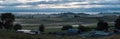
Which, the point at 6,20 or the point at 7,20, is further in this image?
the point at 6,20

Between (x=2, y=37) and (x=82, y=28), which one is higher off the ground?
(x=2, y=37)

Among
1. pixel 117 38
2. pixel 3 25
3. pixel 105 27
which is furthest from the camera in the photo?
pixel 105 27

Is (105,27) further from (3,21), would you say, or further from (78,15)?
(78,15)

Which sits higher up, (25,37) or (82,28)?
(25,37)

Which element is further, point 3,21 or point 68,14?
point 68,14

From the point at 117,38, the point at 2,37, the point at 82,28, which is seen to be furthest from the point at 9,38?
the point at 82,28

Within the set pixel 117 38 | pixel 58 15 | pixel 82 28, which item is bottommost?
pixel 58 15

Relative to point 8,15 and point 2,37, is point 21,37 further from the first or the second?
point 8,15

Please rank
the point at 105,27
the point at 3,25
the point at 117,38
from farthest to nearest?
1. the point at 105,27
2. the point at 3,25
3. the point at 117,38

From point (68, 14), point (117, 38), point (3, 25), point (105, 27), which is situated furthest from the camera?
point (68, 14)

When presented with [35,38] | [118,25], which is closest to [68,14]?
[118,25]
